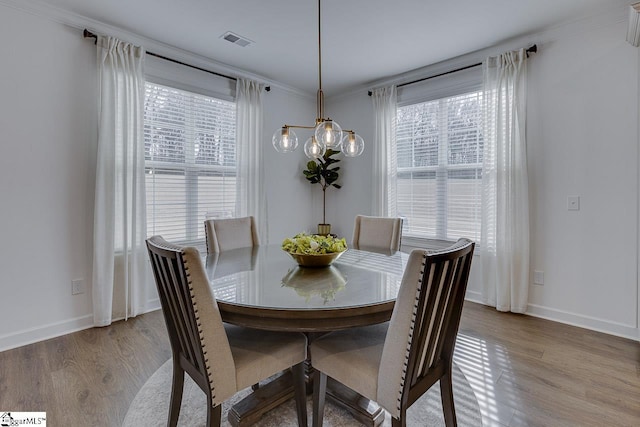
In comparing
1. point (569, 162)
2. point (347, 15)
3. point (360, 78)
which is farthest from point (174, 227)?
→ point (569, 162)

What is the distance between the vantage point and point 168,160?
10.6 feet

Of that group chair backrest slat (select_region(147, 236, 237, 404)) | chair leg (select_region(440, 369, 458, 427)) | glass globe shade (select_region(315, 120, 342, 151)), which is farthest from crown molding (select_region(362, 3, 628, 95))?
chair backrest slat (select_region(147, 236, 237, 404))

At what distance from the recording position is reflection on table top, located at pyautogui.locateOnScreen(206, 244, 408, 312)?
1.32 metres

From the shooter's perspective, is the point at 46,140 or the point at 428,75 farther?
the point at 428,75

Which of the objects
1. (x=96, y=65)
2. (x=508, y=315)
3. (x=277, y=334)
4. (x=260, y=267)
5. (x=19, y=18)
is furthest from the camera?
(x=508, y=315)

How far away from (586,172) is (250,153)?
3301 mm

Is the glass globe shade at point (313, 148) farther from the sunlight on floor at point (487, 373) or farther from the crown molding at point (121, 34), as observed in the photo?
the crown molding at point (121, 34)

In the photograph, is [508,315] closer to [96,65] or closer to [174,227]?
[174,227]

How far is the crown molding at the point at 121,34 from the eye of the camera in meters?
2.42

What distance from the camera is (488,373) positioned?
81.1 inches

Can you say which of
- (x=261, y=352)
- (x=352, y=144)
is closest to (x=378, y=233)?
(x=352, y=144)

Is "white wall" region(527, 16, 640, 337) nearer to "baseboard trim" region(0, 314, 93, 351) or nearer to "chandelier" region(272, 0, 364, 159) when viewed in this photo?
"chandelier" region(272, 0, 364, 159)

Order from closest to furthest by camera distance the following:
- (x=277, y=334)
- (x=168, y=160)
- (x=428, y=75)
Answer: (x=277, y=334)
(x=168, y=160)
(x=428, y=75)

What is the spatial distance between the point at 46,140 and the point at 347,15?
8.57 feet
